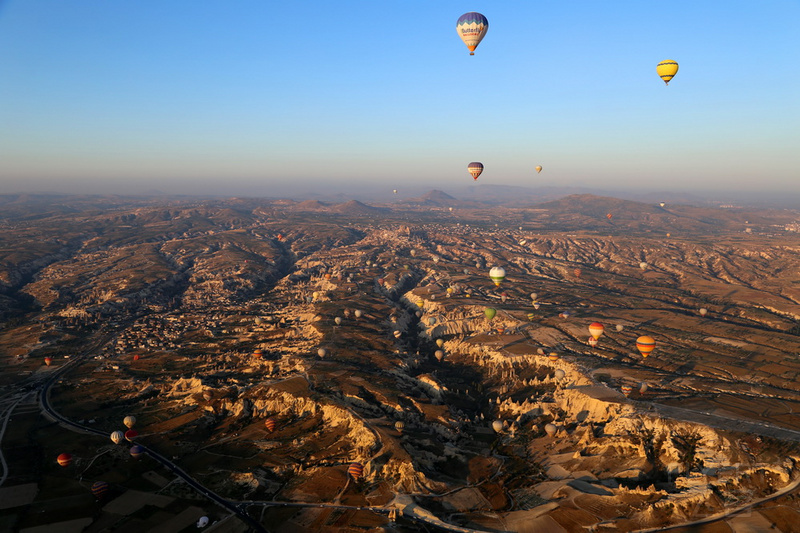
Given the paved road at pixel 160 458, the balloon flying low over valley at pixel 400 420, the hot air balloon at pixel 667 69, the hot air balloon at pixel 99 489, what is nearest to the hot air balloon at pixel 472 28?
the hot air balloon at pixel 667 69

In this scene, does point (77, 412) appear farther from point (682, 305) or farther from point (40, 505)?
point (682, 305)

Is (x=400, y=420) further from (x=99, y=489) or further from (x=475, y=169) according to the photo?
(x=475, y=169)

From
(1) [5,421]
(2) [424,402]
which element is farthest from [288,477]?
(1) [5,421]

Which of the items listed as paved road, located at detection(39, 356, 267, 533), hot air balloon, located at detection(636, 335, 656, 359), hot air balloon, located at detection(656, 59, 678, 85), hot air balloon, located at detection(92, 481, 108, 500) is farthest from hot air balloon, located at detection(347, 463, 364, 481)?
hot air balloon, located at detection(656, 59, 678, 85)

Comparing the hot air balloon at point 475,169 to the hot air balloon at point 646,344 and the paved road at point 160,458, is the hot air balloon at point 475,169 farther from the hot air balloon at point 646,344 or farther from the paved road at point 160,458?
the paved road at point 160,458

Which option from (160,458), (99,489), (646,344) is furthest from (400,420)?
(646,344)

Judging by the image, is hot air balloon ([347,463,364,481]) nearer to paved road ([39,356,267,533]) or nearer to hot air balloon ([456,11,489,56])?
paved road ([39,356,267,533])
